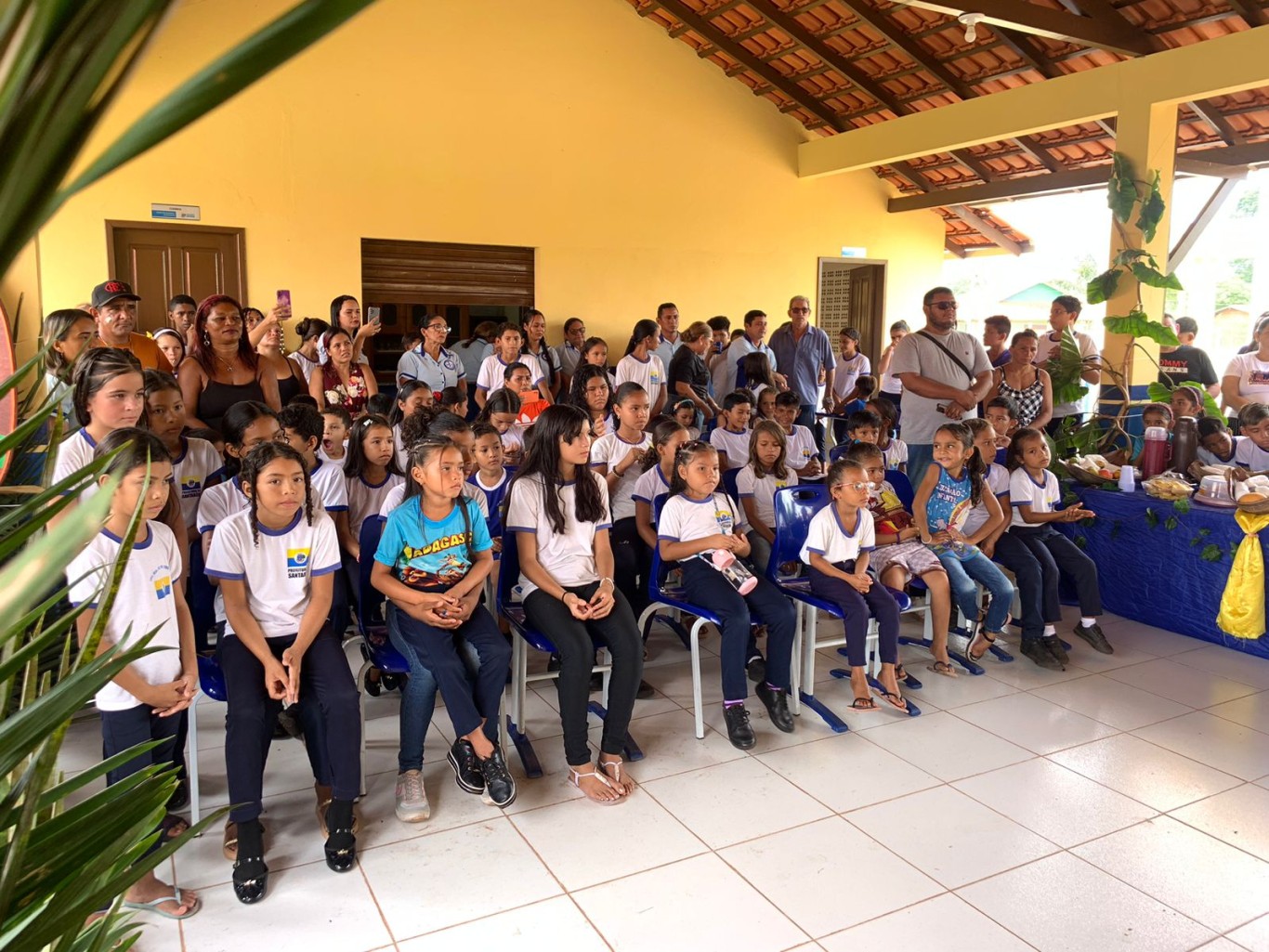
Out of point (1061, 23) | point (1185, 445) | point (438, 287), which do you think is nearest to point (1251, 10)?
point (1061, 23)

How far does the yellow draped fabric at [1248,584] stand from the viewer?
12.9 feet

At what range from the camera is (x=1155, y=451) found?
15.2 feet

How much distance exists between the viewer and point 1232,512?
4062 millimetres

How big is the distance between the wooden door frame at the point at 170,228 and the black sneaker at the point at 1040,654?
582 centimetres

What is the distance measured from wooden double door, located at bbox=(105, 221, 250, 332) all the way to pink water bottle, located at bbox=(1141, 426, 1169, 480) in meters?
6.00

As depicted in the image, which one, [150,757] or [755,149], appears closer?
[150,757]

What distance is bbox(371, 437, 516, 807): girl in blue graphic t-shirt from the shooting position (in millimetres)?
2730

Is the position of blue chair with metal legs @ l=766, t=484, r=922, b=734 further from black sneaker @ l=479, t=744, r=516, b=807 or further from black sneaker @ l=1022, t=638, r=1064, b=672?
black sneaker @ l=479, t=744, r=516, b=807

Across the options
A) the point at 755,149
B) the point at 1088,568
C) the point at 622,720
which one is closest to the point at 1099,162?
the point at 755,149

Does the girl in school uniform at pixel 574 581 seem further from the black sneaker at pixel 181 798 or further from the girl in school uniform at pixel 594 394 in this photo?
the girl in school uniform at pixel 594 394

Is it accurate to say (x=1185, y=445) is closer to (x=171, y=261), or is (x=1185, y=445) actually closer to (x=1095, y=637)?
(x=1095, y=637)

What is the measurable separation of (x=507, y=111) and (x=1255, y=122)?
6.07m

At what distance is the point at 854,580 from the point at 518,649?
4.12 ft

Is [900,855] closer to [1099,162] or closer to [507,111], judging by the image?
[507,111]
